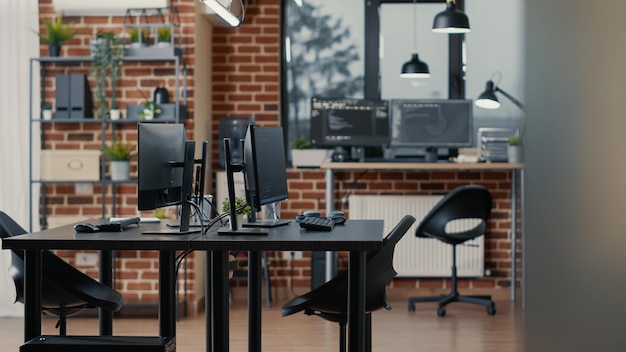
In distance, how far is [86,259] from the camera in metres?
6.04

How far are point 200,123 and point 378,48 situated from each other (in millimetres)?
1573

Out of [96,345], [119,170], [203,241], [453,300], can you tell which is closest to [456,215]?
[453,300]

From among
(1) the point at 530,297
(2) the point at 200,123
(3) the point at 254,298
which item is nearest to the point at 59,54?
(2) the point at 200,123

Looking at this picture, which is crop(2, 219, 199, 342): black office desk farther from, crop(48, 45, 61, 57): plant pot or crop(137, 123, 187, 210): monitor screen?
crop(48, 45, 61, 57): plant pot

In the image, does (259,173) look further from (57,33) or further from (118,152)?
(57,33)

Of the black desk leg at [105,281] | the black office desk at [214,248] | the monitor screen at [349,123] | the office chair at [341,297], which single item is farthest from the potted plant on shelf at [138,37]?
the office chair at [341,297]

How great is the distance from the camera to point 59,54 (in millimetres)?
5949

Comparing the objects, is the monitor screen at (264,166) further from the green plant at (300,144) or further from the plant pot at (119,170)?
the green plant at (300,144)

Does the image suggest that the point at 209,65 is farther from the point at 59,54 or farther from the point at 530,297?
the point at 530,297

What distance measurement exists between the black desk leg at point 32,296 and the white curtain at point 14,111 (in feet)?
8.51

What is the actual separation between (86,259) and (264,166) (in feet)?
8.67

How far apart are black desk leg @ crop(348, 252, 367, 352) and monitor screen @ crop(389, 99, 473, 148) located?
3201mm

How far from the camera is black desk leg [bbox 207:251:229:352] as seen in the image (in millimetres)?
3572

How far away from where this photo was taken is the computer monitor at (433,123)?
644 centimetres
